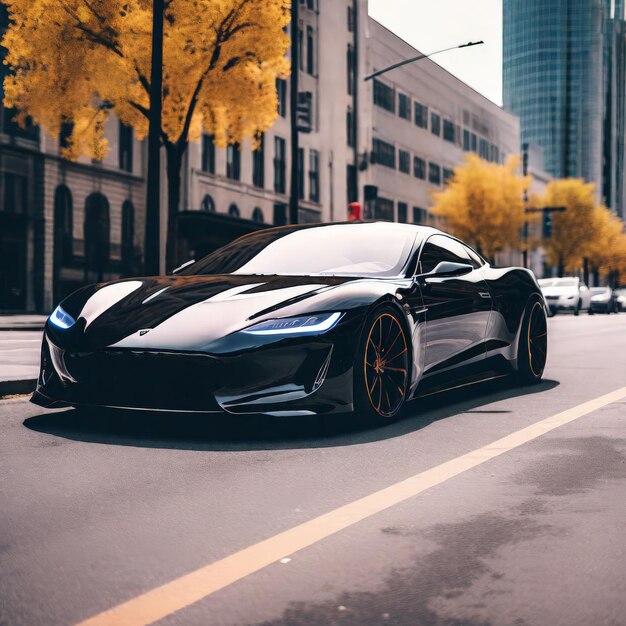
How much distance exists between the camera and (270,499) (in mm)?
4684

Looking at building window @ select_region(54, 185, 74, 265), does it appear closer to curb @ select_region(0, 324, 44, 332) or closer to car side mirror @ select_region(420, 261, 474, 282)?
curb @ select_region(0, 324, 44, 332)

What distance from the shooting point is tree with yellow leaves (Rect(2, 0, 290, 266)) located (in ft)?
78.2

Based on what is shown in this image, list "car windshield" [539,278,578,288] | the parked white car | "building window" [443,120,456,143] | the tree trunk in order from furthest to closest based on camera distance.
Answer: "building window" [443,120,456,143] < "car windshield" [539,278,578,288] < the parked white car < the tree trunk

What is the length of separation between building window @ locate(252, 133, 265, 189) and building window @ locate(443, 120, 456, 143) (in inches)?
1094

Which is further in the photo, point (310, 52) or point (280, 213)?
point (310, 52)

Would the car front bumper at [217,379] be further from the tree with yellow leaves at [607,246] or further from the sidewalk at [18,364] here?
the tree with yellow leaves at [607,246]

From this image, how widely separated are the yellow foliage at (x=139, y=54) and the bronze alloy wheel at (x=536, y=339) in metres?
16.0

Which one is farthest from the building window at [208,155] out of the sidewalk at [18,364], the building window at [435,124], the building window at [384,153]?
the building window at [435,124]

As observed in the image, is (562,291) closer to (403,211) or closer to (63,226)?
(63,226)

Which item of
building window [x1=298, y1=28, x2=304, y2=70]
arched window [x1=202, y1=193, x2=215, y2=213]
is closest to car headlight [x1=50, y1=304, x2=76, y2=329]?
arched window [x1=202, y1=193, x2=215, y2=213]

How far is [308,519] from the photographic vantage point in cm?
432

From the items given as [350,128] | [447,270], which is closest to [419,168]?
[350,128]

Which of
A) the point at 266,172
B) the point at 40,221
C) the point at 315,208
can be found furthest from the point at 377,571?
the point at 315,208

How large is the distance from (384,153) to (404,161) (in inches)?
135
